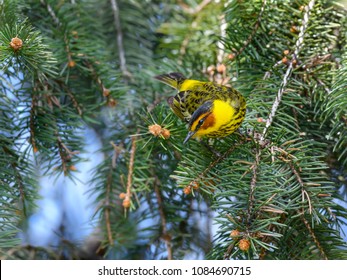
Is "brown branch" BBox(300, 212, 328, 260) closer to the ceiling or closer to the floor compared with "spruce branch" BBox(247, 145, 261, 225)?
closer to the floor

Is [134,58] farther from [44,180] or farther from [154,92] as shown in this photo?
[44,180]

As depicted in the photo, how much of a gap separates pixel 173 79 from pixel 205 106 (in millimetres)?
333

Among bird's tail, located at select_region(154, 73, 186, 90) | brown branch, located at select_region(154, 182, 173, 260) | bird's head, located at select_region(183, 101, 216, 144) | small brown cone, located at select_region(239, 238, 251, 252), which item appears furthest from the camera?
bird's tail, located at select_region(154, 73, 186, 90)

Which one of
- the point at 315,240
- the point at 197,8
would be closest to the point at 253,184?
the point at 315,240

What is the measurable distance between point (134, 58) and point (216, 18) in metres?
0.45

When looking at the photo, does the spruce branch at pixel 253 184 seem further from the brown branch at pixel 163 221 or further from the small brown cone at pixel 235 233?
the brown branch at pixel 163 221

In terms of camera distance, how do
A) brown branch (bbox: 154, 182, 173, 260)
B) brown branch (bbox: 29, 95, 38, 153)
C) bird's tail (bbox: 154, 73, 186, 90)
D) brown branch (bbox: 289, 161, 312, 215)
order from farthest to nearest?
bird's tail (bbox: 154, 73, 186, 90) → brown branch (bbox: 154, 182, 173, 260) → brown branch (bbox: 29, 95, 38, 153) → brown branch (bbox: 289, 161, 312, 215)

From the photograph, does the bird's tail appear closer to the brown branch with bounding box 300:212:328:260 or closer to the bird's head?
the bird's head

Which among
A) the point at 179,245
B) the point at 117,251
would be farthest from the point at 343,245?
the point at 117,251

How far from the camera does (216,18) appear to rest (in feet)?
8.10

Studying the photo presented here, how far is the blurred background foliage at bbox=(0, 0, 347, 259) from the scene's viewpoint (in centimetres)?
154

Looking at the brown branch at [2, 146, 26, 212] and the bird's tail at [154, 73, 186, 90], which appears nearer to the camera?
the brown branch at [2, 146, 26, 212]

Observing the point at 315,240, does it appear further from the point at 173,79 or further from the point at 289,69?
the point at 173,79

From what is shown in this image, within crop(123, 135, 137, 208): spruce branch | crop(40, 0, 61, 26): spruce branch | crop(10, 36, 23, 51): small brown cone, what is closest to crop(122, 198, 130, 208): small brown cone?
crop(123, 135, 137, 208): spruce branch
